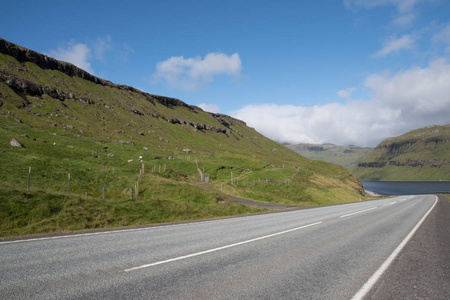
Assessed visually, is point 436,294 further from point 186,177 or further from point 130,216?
point 186,177

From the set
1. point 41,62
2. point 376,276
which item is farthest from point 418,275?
point 41,62

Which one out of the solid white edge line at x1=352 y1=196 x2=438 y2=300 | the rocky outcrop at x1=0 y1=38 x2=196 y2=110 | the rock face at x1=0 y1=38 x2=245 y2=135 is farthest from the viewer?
the rocky outcrop at x1=0 y1=38 x2=196 y2=110

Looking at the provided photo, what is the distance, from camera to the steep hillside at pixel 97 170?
15680 millimetres

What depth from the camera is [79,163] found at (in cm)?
3694

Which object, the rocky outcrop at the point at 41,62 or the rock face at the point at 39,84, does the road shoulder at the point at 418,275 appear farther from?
the rocky outcrop at the point at 41,62

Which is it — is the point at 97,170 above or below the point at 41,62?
below

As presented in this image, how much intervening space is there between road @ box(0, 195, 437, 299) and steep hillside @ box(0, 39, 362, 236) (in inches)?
244

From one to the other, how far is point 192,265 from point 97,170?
32.5 meters

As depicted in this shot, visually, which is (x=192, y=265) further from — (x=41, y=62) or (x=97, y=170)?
(x=41, y=62)

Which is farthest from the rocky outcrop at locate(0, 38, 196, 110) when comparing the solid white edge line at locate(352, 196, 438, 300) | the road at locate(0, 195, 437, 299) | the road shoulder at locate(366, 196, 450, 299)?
the road shoulder at locate(366, 196, 450, 299)

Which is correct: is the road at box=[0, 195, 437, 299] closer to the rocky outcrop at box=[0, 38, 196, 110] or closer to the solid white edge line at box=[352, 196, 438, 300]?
the solid white edge line at box=[352, 196, 438, 300]

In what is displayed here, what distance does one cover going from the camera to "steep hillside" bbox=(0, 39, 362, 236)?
1568cm

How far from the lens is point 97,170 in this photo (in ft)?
113

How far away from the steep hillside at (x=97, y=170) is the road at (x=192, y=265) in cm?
619
